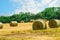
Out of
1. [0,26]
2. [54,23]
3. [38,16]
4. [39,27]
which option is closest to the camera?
[39,27]

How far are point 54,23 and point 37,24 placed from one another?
14.6ft

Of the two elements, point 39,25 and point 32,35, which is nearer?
point 32,35

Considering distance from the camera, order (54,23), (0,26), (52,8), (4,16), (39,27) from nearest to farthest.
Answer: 1. (39,27)
2. (54,23)
3. (0,26)
4. (4,16)
5. (52,8)

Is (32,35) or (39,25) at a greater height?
(39,25)

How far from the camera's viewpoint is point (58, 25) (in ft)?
111

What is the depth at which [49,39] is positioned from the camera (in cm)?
1916

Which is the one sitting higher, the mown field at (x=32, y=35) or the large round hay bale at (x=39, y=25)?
the large round hay bale at (x=39, y=25)

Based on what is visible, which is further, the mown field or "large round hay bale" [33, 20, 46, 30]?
"large round hay bale" [33, 20, 46, 30]

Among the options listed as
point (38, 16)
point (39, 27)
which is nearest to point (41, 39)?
point (39, 27)

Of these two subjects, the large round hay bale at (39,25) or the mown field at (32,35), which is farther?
the large round hay bale at (39,25)

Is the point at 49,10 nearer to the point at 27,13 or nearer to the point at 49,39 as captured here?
the point at 27,13

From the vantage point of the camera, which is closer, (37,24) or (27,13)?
(37,24)

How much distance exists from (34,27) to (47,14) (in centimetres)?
8742

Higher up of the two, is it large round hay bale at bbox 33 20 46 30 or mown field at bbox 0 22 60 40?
large round hay bale at bbox 33 20 46 30
